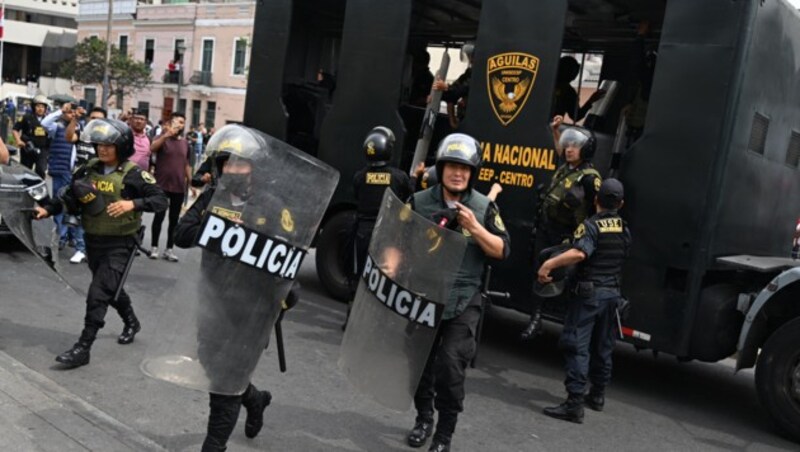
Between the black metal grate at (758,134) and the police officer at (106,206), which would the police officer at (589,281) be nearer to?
the black metal grate at (758,134)

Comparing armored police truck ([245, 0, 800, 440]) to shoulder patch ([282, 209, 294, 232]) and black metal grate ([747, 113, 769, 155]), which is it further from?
shoulder patch ([282, 209, 294, 232])

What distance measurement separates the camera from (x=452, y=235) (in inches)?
148

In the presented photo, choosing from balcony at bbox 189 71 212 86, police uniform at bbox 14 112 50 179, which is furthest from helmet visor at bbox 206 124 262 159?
balcony at bbox 189 71 212 86

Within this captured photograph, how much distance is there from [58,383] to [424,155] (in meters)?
4.20

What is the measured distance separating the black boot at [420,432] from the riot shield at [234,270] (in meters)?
1.33

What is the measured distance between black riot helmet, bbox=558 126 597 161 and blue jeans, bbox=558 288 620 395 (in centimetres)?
106

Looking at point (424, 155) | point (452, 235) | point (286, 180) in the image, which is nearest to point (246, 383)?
point (286, 180)

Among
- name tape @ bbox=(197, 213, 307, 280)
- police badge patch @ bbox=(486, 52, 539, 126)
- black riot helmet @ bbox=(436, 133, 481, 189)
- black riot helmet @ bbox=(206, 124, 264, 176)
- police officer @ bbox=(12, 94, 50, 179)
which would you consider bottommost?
police officer @ bbox=(12, 94, 50, 179)

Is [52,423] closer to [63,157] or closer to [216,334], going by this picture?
[216,334]

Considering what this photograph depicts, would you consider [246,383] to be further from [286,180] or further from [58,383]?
[58,383]

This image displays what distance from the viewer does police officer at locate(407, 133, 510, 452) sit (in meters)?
4.04

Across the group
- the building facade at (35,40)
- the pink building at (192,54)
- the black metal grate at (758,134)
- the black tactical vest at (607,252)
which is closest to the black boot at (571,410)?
the black tactical vest at (607,252)

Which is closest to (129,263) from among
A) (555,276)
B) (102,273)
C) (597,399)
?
(102,273)

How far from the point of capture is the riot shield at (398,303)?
3.80 metres
